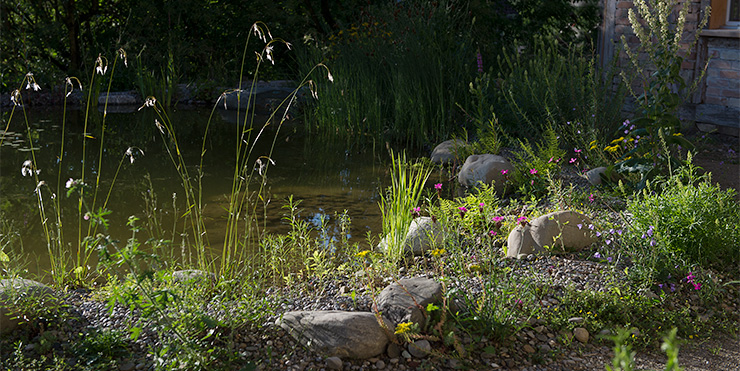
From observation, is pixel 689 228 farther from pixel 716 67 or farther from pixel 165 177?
pixel 716 67

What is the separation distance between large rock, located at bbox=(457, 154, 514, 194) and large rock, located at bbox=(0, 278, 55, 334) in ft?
9.58


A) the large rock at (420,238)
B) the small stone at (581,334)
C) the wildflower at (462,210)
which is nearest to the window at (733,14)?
the wildflower at (462,210)

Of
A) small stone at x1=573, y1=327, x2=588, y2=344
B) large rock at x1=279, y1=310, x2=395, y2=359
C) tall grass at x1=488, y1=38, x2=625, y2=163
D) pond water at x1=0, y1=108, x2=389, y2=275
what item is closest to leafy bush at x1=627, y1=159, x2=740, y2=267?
small stone at x1=573, y1=327, x2=588, y2=344

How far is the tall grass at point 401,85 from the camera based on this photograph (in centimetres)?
681

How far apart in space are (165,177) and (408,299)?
3401mm

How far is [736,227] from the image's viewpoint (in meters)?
3.34

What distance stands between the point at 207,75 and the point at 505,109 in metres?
6.04

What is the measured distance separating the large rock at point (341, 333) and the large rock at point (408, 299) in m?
0.10

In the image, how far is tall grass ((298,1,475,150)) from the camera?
6809 millimetres

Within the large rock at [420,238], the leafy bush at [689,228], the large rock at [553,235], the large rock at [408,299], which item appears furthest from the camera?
the large rock at [420,238]

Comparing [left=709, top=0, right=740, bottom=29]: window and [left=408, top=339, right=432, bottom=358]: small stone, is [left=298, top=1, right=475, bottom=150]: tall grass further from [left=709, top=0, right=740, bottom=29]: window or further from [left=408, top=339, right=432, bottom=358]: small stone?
[left=408, top=339, right=432, bottom=358]: small stone

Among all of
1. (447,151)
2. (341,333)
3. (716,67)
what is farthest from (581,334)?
(716,67)

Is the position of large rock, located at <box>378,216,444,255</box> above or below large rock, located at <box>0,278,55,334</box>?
below

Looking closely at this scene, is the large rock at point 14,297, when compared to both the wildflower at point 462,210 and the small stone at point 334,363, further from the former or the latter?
the wildflower at point 462,210
